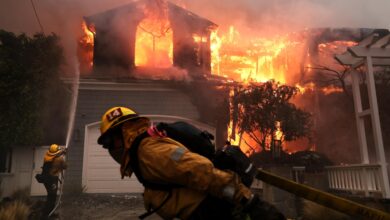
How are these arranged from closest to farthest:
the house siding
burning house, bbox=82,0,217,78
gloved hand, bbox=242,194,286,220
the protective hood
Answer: gloved hand, bbox=242,194,286,220
the protective hood
the house siding
burning house, bbox=82,0,217,78

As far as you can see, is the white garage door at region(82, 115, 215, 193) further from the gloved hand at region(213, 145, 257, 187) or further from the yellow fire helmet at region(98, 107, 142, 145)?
the gloved hand at region(213, 145, 257, 187)

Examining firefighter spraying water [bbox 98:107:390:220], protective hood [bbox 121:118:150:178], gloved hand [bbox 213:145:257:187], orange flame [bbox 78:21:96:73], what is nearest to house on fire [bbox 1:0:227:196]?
orange flame [bbox 78:21:96:73]

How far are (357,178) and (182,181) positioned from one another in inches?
240

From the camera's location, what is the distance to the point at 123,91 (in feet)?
37.9

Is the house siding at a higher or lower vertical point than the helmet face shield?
higher

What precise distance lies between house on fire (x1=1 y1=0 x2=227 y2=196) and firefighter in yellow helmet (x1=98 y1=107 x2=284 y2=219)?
9.04 m

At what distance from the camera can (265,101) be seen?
Result: 372 inches

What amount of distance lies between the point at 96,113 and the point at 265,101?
5.12 metres

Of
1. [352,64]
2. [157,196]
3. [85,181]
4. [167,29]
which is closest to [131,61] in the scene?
[167,29]

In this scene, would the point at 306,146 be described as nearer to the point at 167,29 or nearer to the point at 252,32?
the point at 252,32

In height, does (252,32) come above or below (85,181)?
above

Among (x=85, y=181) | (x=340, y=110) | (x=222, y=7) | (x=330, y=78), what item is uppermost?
(x=222, y=7)

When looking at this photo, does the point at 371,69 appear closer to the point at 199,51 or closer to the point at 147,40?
the point at 199,51

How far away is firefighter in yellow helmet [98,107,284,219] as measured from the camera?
2.01 metres
